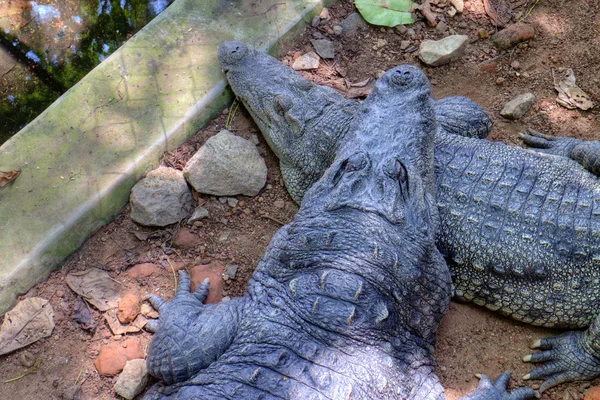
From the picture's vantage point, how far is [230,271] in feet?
11.8

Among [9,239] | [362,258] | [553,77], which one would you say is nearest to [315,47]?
[553,77]

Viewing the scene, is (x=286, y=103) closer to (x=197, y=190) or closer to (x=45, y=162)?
(x=197, y=190)

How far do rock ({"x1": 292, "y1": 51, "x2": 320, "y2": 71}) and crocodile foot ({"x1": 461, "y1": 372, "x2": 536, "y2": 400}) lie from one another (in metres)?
2.36

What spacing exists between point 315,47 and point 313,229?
5.98 feet

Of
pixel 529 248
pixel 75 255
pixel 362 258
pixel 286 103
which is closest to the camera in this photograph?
pixel 362 258

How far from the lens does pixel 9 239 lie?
3383 millimetres

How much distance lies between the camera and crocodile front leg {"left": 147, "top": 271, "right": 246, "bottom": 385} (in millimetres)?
3051

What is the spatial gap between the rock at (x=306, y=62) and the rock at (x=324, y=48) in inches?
2.0

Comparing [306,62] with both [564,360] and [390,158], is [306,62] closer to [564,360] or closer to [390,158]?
[390,158]

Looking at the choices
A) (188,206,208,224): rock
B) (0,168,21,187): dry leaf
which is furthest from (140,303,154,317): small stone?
(0,168,21,187): dry leaf

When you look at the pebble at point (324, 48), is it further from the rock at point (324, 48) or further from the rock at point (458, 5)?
the rock at point (458, 5)

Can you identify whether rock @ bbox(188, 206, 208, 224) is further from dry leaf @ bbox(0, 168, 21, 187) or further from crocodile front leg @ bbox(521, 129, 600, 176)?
crocodile front leg @ bbox(521, 129, 600, 176)

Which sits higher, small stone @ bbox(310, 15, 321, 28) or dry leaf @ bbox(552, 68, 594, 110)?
small stone @ bbox(310, 15, 321, 28)

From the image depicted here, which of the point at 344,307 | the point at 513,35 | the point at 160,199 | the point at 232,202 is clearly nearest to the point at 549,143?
the point at 513,35
